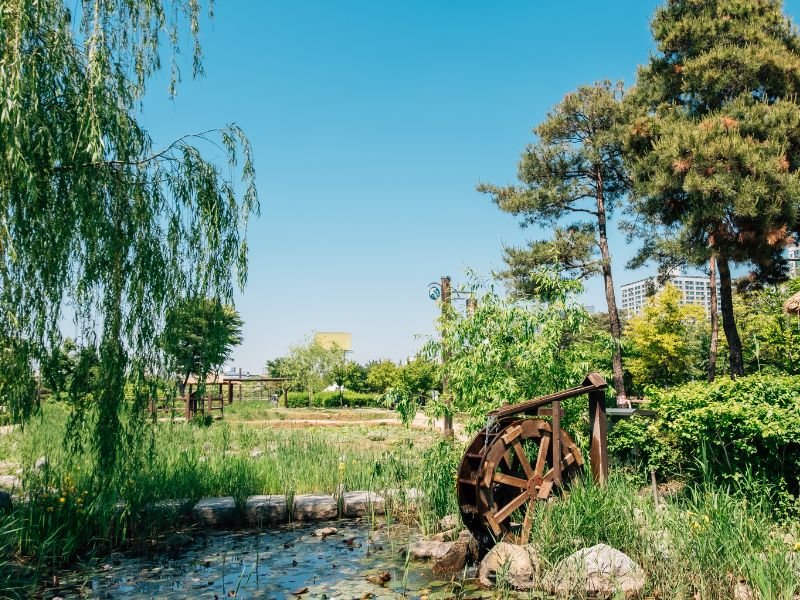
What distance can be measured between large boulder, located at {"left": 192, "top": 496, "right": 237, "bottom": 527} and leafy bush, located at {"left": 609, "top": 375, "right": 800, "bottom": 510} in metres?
4.93

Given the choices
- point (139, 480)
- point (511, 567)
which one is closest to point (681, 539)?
point (511, 567)

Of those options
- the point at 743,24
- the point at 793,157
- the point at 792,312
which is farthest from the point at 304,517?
the point at 743,24

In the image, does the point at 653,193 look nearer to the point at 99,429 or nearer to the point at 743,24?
the point at 743,24

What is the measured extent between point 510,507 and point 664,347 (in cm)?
1753

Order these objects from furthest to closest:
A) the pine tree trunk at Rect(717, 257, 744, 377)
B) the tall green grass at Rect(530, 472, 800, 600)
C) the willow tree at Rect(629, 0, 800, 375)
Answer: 1. the pine tree trunk at Rect(717, 257, 744, 377)
2. the willow tree at Rect(629, 0, 800, 375)
3. the tall green grass at Rect(530, 472, 800, 600)

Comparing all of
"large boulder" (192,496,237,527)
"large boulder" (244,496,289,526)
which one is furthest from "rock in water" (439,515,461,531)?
"large boulder" (192,496,237,527)

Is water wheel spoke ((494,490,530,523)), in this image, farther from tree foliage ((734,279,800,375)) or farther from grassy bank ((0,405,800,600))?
tree foliage ((734,279,800,375))

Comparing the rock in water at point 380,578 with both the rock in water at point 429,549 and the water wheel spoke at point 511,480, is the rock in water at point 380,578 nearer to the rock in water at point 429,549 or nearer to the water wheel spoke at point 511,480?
the rock in water at point 429,549

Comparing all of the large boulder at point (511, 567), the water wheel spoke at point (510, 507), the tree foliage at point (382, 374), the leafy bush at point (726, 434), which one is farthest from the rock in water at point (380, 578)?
the tree foliage at point (382, 374)

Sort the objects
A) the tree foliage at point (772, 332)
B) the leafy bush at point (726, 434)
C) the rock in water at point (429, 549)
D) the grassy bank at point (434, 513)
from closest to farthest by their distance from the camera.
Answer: the grassy bank at point (434, 513)
the leafy bush at point (726, 434)
the rock in water at point (429, 549)
the tree foliage at point (772, 332)

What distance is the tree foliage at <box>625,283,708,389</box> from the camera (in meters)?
22.5

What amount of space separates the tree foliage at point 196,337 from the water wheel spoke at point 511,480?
3.06 meters

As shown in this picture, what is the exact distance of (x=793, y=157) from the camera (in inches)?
533

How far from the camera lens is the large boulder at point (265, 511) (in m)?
8.27
